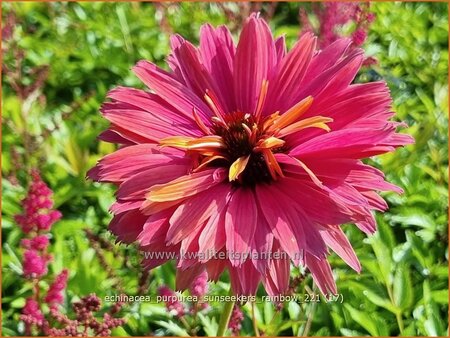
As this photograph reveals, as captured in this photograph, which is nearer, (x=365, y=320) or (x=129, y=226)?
(x=129, y=226)

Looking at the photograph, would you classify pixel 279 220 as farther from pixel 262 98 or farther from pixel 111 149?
pixel 111 149

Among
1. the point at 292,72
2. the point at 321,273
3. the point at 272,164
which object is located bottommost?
the point at 321,273

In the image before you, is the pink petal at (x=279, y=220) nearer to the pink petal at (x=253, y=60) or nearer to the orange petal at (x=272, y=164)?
the orange petal at (x=272, y=164)

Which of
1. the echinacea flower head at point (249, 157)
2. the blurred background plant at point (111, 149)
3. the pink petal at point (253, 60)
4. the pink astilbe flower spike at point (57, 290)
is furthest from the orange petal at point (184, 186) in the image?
the pink astilbe flower spike at point (57, 290)

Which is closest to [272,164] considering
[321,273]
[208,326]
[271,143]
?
[271,143]

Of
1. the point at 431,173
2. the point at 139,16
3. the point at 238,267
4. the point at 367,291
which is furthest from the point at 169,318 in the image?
the point at 139,16

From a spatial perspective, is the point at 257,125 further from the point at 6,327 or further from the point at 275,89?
the point at 6,327

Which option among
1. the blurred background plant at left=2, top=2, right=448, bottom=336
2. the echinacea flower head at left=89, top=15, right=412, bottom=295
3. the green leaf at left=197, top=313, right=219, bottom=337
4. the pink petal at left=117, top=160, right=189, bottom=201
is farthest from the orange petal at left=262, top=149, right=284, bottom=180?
the green leaf at left=197, top=313, right=219, bottom=337

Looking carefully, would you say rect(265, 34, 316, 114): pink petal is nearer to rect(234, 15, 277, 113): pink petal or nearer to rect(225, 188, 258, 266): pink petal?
rect(234, 15, 277, 113): pink petal
